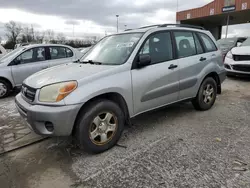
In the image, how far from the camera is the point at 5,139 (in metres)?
3.62

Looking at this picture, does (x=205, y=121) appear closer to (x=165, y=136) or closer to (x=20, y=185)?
(x=165, y=136)

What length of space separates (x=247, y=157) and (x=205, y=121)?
51.7 inches

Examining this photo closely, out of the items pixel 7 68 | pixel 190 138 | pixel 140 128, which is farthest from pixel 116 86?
pixel 7 68

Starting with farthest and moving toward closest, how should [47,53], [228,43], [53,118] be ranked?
[228,43]
[47,53]
[53,118]

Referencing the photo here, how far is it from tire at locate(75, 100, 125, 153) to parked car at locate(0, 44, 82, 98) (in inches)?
179

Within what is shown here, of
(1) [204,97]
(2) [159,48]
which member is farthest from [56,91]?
(1) [204,97]

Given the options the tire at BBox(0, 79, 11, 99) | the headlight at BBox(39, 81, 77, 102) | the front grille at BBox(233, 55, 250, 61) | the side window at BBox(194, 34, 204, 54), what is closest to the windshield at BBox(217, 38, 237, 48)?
the front grille at BBox(233, 55, 250, 61)

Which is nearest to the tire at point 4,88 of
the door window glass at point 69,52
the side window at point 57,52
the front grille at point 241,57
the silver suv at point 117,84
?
the side window at point 57,52

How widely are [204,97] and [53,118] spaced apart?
3.23m

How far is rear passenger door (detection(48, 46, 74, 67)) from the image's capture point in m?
7.09

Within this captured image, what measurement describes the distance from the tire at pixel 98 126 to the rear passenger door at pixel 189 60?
1.53 m

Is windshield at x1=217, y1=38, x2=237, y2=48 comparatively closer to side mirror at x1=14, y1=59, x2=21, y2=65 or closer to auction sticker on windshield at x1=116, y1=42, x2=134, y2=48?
auction sticker on windshield at x1=116, y1=42, x2=134, y2=48

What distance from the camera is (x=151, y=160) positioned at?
110 inches

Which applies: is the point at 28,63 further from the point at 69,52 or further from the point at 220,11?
the point at 220,11
